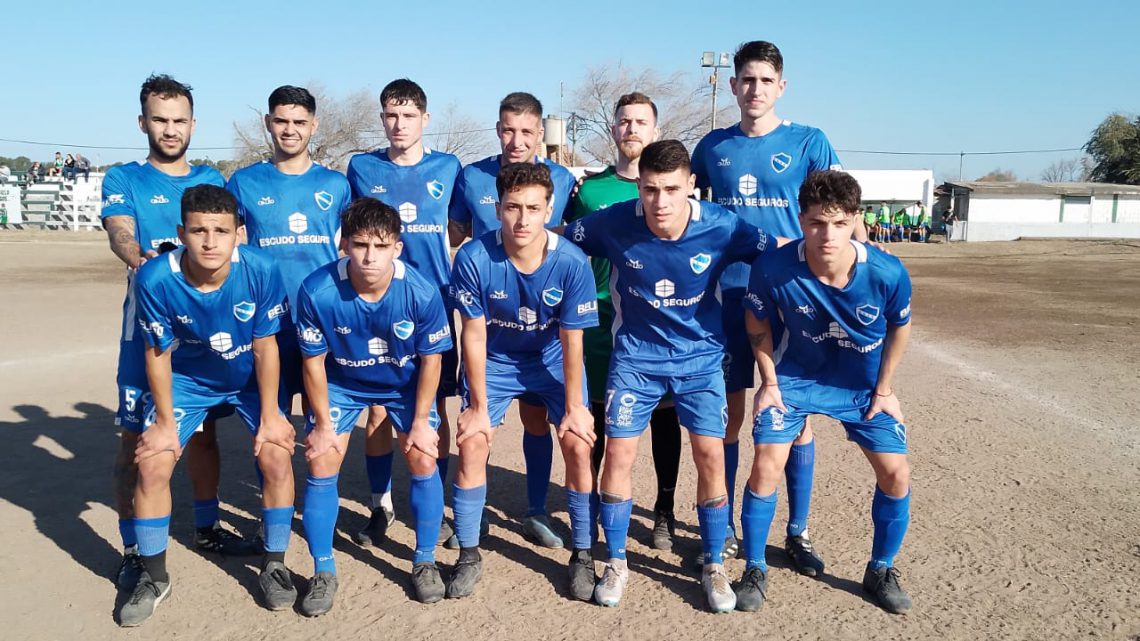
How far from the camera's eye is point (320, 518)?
12.9 ft

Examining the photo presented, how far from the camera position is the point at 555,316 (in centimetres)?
414

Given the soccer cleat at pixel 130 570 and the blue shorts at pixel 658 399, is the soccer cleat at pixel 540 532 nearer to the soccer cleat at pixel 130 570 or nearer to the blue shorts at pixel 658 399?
the blue shorts at pixel 658 399

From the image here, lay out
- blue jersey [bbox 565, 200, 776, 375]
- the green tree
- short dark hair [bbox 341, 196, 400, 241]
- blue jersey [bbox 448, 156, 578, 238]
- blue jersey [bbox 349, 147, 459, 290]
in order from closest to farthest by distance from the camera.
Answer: short dark hair [bbox 341, 196, 400, 241] < blue jersey [bbox 565, 200, 776, 375] < blue jersey [bbox 349, 147, 459, 290] < blue jersey [bbox 448, 156, 578, 238] < the green tree

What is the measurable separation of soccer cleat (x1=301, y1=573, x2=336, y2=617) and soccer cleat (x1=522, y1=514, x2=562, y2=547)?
122cm

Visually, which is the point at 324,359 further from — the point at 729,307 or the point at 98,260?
the point at 98,260

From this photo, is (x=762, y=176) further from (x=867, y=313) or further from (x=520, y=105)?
(x=520, y=105)

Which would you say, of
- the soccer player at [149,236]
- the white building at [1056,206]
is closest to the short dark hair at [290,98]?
the soccer player at [149,236]

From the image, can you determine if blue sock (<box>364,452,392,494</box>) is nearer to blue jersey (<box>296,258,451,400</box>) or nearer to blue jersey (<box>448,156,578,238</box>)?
blue jersey (<box>296,258,451,400</box>)

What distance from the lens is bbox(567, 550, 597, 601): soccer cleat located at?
393 centimetres

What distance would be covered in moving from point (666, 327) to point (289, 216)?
2.25 meters

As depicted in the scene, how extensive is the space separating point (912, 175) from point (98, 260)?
39.8 metres

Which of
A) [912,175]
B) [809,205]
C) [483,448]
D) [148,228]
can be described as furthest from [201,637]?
[912,175]

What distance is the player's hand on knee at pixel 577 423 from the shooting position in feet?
13.2

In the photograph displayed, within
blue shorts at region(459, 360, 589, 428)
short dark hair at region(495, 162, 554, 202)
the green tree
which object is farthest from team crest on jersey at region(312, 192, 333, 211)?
the green tree
